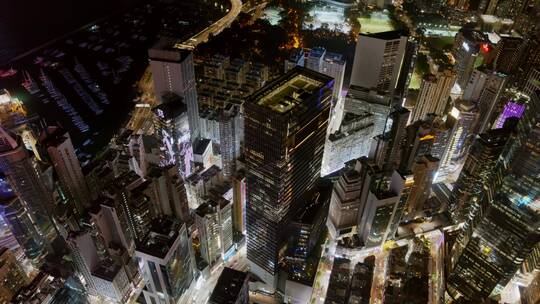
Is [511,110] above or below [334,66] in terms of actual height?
below

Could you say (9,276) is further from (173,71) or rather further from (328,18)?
(328,18)

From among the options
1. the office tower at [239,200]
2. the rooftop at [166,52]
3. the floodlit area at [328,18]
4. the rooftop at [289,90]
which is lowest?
the office tower at [239,200]

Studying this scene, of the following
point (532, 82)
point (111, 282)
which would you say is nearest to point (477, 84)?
point (532, 82)

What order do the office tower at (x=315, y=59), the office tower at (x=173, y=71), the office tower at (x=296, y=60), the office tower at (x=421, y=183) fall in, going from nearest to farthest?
the office tower at (x=421, y=183) < the office tower at (x=173, y=71) < the office tower at (x=296, y=60) < the office tower at (x=315, y=59)

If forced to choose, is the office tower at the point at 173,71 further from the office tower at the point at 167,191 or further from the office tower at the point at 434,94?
the office tower at the point at 434,94

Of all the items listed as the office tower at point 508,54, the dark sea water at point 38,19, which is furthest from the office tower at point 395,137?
the dark sea water at point 38,19

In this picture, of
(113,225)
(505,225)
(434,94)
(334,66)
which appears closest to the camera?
(505,225)

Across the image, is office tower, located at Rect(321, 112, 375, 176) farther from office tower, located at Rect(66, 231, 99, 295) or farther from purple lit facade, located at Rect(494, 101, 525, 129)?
office tower, located at Rect(66, 231, 99, 295)

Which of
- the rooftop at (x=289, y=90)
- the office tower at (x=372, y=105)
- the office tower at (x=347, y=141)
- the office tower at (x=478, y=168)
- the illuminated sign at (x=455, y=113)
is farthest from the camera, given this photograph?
the office tower at (x=372, y=105)
